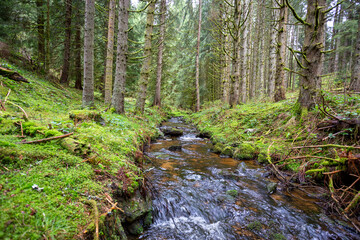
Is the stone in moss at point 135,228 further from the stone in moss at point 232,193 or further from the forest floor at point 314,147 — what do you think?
the forest floor at point 314,147

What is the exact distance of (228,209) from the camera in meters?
3.42

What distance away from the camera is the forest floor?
3146mm

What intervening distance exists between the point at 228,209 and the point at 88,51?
7468mm

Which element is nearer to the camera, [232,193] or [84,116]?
[232,193]

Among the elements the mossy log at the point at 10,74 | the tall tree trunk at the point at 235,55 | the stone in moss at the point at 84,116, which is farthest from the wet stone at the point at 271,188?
the mossy log at the point at 10,74

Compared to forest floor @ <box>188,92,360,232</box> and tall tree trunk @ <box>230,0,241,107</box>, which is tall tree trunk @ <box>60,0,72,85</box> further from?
forest floor @ <box>188,92,360,232</box>

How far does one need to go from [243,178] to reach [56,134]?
4531 millimetres

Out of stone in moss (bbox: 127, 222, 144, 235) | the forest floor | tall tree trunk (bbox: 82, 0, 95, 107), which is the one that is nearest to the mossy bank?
stone in moss (bbox: 127, 222, 144, 235)

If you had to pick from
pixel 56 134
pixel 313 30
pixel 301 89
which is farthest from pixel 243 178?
pixel 313 30

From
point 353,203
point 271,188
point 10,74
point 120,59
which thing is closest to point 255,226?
point 271,188

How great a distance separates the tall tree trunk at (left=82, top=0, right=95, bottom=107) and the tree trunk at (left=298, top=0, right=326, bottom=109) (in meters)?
7.81

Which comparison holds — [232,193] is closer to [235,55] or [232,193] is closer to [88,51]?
[88,51]

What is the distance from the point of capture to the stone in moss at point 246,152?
6.07 metres

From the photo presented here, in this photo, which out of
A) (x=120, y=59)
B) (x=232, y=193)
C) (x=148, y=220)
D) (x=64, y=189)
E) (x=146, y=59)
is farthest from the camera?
(x=146, y=59)
